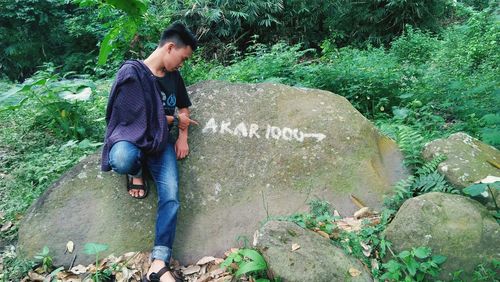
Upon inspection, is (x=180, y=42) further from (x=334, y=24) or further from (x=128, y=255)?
(x=334, y=24)

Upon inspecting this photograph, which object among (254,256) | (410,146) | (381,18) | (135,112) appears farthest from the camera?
(381,18)

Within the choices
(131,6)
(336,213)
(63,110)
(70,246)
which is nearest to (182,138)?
(70,246)

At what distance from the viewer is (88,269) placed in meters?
3.07

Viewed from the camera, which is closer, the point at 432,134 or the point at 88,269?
the point at 88,269

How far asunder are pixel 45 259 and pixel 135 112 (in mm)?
1343

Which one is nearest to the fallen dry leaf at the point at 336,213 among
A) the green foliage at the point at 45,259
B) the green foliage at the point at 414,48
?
the green foliage at the point at 45,259

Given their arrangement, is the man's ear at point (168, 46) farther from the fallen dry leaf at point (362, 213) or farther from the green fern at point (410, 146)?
the green fern at point (410, 146)

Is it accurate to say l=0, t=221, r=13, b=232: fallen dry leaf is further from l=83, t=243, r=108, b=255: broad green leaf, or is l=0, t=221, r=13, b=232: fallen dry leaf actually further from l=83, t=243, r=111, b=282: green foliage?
l=83, t=243, r=108, b=255: broad green leaf

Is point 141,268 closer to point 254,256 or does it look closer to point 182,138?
point 254,256

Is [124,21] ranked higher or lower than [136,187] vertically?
higher

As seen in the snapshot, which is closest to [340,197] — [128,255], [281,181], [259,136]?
[281,181]

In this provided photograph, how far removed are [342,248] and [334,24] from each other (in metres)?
9.92

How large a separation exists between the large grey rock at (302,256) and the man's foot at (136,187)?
3.69 ft

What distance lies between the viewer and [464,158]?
3.37m
